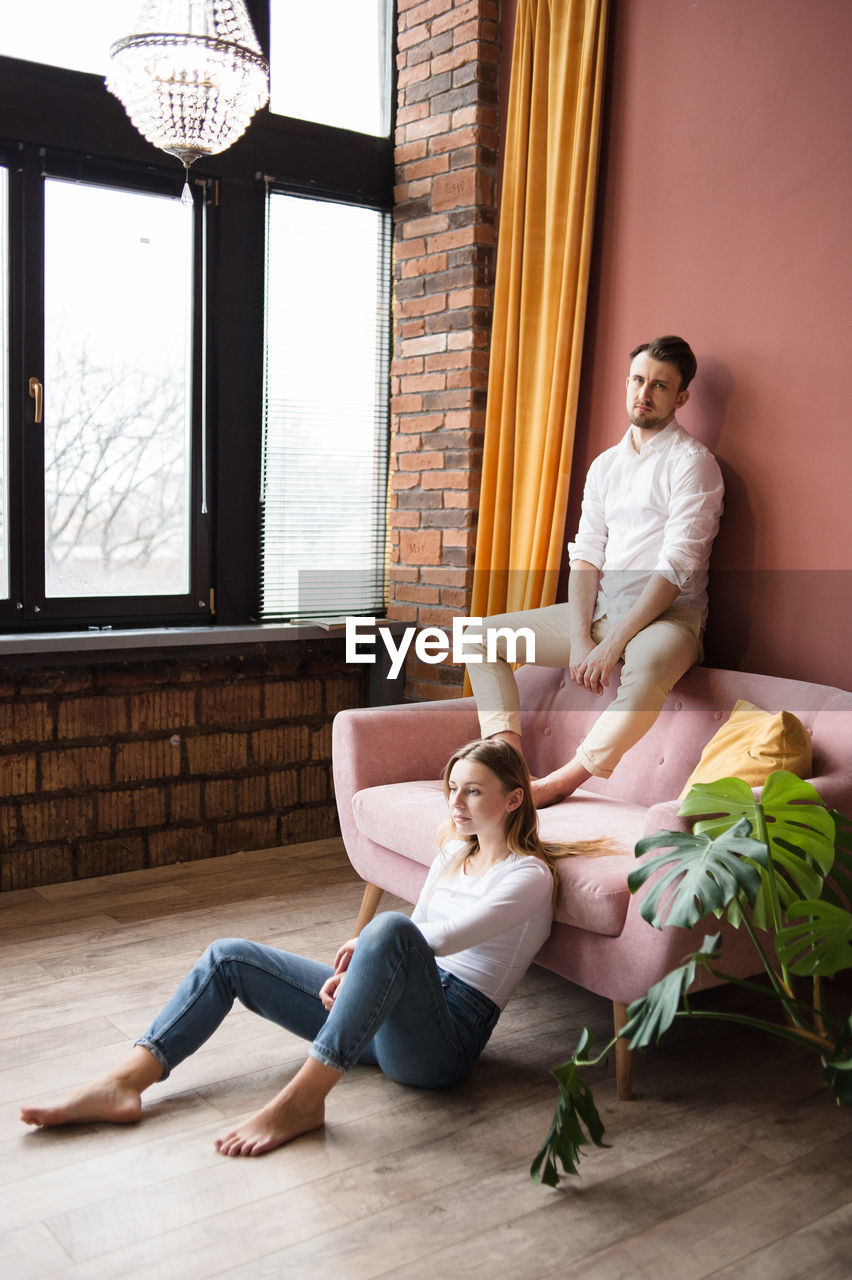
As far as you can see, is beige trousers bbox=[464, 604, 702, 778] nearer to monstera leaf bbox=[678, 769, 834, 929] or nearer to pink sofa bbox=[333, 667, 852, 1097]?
pink sofa bbox=[333, 667, 852, 1097]

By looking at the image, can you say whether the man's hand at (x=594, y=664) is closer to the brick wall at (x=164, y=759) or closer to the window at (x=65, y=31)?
the brick wall at (x=164, y=759)

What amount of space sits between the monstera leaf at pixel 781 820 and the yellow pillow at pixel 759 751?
0.32 metres

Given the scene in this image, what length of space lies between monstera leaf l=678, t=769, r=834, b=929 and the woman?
0.40 m

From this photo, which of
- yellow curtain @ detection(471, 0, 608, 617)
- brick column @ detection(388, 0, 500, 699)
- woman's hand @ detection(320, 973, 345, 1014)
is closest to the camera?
woman's hand @ detection(320, 973, 345, 1014)

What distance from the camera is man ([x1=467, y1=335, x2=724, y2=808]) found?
3.03m

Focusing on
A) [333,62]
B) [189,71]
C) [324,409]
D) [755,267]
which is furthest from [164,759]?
[333,62]

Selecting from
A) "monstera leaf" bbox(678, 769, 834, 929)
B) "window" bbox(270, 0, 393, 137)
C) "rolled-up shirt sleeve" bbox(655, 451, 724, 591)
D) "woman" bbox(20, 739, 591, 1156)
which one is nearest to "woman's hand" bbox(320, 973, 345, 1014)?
"woman" bbox(20, 739, 591, 1156)

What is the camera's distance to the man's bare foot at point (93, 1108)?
2139 mm

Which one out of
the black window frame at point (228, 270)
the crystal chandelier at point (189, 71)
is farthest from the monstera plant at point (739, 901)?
the black window frame at point (228, 270)

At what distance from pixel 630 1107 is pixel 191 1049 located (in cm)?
89

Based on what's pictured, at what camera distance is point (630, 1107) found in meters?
2.35

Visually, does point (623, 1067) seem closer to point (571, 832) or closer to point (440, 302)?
point (571, 832)

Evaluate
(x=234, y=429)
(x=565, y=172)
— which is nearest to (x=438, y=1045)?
(x=234, y=429)

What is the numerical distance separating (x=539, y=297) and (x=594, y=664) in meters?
→ 1.34
